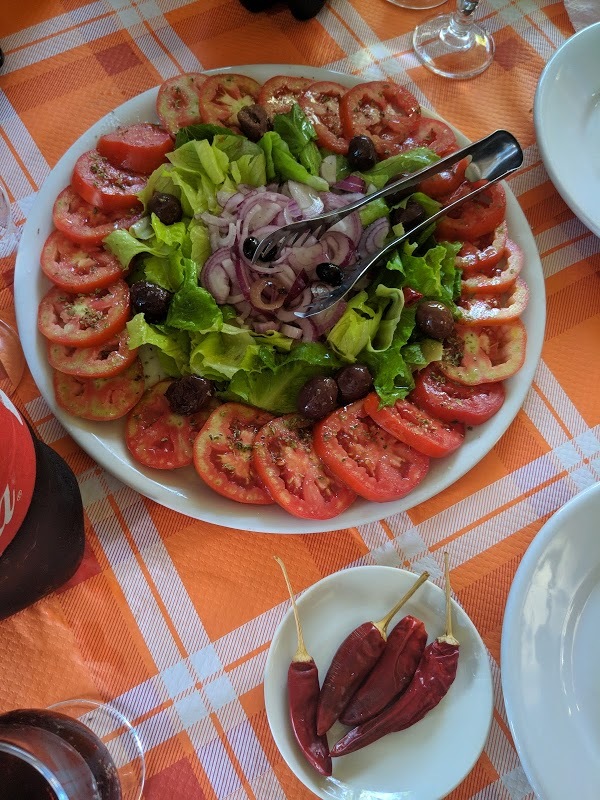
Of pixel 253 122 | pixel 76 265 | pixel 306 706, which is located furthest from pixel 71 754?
pixel 253 122

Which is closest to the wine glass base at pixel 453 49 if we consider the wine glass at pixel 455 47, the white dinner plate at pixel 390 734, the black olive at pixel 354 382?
the wine glass at pixel 455 47

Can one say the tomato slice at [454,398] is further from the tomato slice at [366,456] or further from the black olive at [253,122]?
the black olive at [253,122]

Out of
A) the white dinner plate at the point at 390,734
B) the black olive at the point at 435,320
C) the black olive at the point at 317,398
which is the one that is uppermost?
the black olive at the point at 317,398

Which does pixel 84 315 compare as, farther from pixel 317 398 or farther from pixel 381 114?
pixel 381 114

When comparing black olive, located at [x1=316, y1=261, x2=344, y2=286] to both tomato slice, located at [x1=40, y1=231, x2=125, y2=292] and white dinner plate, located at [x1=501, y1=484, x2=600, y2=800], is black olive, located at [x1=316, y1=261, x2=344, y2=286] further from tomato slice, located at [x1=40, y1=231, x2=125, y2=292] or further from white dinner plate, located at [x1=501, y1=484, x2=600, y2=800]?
white dinner plate, located at [x1=501, y1=484, x2=600, y2=800]

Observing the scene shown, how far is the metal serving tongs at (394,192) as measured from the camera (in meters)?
1.37

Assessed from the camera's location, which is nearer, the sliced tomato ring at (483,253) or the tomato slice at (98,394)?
the tomato slice at (98,394)

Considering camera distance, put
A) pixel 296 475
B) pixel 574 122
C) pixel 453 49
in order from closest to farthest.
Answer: pixel 296 475, pixel 574 122, pixel 453 49

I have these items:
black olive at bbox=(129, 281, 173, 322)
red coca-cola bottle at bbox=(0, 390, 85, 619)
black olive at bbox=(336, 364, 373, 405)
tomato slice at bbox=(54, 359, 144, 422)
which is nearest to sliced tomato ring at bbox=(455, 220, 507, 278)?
black olive at bbox=(336, 364, 373, 405)

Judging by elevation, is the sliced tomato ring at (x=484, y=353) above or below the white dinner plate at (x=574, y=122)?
below

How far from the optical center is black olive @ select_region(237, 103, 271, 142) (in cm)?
145

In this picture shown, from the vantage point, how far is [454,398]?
133cm

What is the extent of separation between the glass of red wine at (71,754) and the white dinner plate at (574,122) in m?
1.38

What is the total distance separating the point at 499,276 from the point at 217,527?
0.76 m
